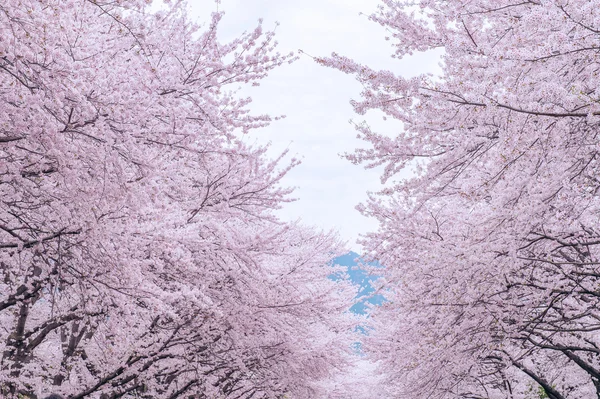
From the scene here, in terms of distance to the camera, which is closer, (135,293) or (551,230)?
(135,293)

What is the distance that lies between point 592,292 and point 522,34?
2.92 m

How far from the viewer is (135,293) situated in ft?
17.8

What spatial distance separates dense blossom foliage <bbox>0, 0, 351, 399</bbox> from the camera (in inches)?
155

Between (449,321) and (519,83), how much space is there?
13.5 feet

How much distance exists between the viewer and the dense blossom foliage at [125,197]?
12.9 ft

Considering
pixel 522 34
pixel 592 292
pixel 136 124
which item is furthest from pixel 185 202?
pixel 592 292

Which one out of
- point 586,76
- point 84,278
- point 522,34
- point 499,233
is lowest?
point 84,278

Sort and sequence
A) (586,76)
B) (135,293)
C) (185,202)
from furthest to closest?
(185,202) → (135,293) → (586,76)

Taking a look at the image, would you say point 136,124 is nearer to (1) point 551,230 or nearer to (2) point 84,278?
(2) point 84,278

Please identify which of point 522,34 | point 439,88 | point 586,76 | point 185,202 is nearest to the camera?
point 439,88

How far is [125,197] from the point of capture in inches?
183

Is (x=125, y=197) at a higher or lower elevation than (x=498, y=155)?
lower

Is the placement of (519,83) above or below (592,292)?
above

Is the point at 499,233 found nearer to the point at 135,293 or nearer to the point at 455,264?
the point at 455,264
